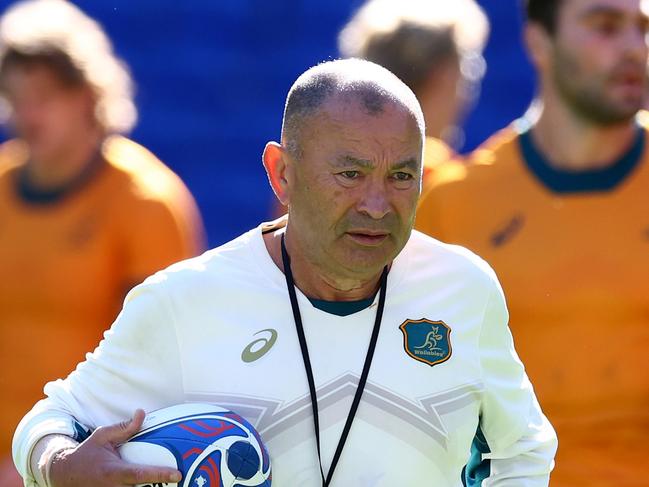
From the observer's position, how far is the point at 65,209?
6.38 metres

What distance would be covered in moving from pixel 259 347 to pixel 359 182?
49 centimetres

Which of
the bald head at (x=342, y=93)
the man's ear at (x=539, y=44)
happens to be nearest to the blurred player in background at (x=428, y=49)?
the man's ear at (x=539, y=44)

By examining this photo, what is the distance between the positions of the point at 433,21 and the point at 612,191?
5.27 feet

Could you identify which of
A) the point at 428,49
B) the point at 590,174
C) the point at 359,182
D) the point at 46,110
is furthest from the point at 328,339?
the point at 428,49

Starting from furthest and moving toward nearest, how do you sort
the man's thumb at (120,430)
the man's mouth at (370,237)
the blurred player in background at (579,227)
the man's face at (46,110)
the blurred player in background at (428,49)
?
A: the blurred player in background at (428,49), the man's face at (46,110), the blurred player in background at (579,227), the man's mouth at (370,237), the man's thumb at (120,430)

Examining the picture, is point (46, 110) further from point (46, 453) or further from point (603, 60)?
point (46, 453)

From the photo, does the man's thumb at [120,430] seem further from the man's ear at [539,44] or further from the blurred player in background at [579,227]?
the man's ear at [539,44]

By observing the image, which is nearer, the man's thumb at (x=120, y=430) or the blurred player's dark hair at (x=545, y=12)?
the man's thumb at (x=120, y=430)

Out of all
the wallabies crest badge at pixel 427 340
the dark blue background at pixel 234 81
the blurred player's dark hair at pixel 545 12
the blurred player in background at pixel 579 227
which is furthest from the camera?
the dark blue background at pixel 234 81

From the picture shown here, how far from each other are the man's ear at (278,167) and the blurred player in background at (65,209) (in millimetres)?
1834

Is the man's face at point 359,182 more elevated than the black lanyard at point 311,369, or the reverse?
the man's face at point 359,182

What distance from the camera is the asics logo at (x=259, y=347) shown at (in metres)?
4.12

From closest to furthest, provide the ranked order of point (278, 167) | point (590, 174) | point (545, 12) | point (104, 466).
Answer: point (104, 466), point (278, 167), point (590, 174), point (545, 12)

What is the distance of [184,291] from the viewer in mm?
4184
